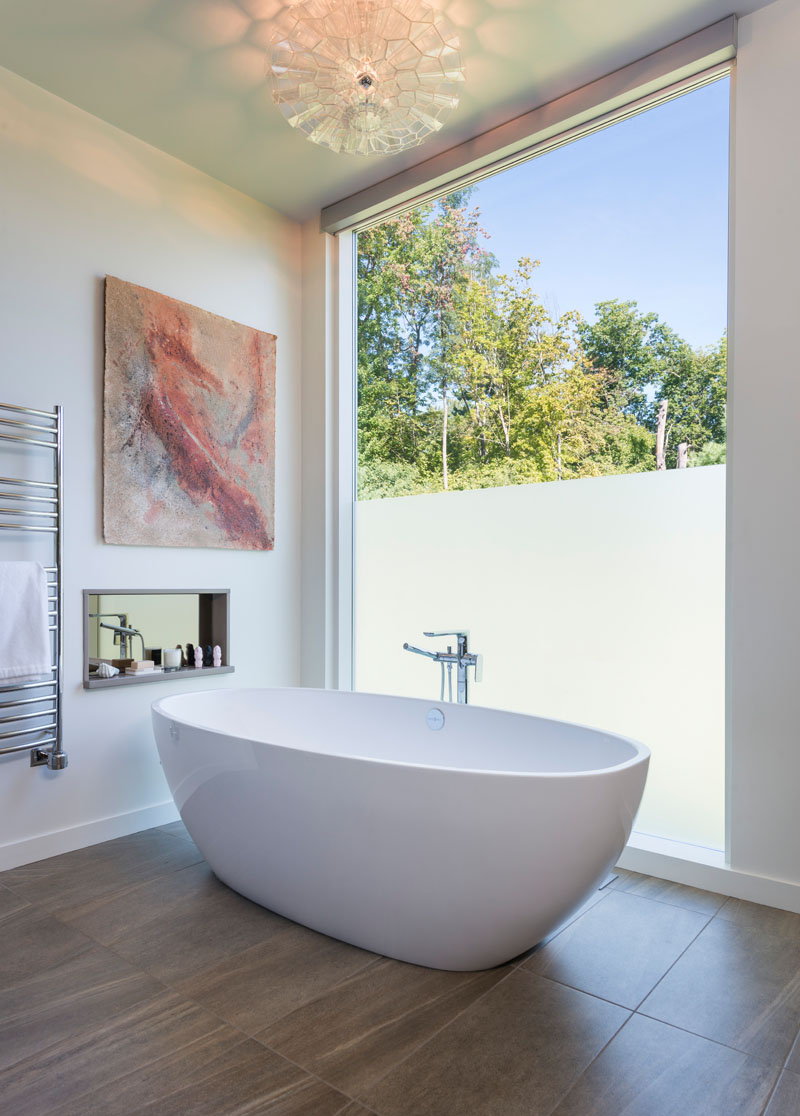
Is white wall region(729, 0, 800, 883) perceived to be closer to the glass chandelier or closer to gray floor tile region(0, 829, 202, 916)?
the glass chandelier

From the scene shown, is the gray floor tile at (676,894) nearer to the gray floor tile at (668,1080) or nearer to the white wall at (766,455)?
the white wall at (766,455)

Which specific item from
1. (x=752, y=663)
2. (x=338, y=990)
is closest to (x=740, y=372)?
(x=752, y=663)

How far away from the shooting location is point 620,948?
2092mm

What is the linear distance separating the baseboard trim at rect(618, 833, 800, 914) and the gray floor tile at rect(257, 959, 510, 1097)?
89cm

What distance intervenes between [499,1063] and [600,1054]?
23 centimetres

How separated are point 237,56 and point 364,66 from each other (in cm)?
72

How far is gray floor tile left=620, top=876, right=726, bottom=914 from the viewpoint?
93.4 inches

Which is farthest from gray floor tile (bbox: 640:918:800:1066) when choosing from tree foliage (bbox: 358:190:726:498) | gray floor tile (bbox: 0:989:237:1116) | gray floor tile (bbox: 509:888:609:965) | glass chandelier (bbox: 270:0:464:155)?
glass chandelier (bbox: 270:0:464:155)

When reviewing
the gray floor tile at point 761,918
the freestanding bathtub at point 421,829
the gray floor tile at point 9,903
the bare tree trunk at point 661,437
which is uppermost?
the bare tree trunk at point 661,437

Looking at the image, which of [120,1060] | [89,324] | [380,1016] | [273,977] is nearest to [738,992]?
[380,1016]

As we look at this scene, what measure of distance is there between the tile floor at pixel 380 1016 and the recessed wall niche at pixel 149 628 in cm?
93

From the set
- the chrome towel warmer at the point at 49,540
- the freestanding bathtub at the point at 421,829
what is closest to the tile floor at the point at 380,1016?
the freestanding bathtub at the point at 421,829

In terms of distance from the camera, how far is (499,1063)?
1.60 meters

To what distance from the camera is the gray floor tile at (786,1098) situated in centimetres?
146
